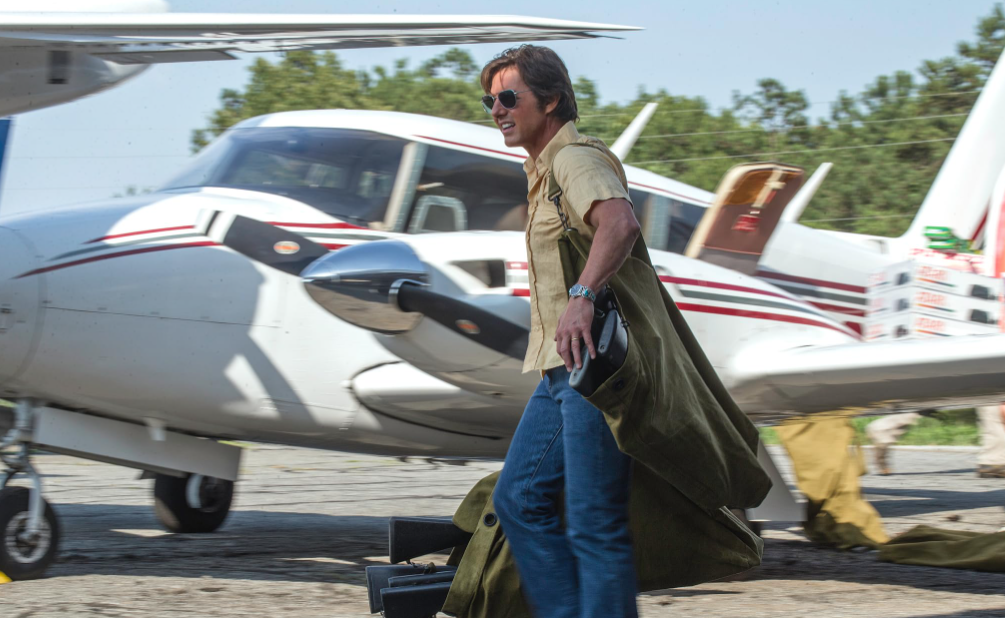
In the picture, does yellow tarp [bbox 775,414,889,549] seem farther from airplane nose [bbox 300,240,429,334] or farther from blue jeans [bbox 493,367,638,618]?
blue jeans [bbox 493,367,638,618]

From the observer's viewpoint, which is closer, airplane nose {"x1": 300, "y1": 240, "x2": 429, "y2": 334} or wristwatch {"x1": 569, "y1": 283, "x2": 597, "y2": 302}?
wristwatch {"x1": 569, "y1": 283, "x2": 597, "y2": 302}

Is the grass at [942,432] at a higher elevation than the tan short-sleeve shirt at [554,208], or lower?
lower

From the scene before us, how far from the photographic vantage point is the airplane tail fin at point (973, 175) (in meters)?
9.45

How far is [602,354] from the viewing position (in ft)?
7.55

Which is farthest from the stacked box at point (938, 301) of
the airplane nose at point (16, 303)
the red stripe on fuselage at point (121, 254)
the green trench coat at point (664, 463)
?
the airplane nose at point (16, 303)

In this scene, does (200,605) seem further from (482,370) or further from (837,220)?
(837,220)

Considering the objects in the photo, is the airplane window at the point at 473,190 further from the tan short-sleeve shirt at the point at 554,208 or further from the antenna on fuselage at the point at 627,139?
the tan short-sleeve shirt at the point at 554,208

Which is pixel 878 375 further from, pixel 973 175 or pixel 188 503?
pixel 973 175

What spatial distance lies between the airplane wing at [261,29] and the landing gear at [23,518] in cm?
181

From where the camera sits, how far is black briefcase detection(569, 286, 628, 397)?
7.57 feet

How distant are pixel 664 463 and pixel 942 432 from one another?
15.9 m

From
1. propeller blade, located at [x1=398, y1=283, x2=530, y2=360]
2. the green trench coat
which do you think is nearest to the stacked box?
propeller blade, located at [x1=398, y1=283, x2=530, y2=360]

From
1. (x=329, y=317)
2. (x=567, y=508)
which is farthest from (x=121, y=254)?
(x=567, y=508)

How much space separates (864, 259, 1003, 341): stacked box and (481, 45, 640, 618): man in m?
4.26
